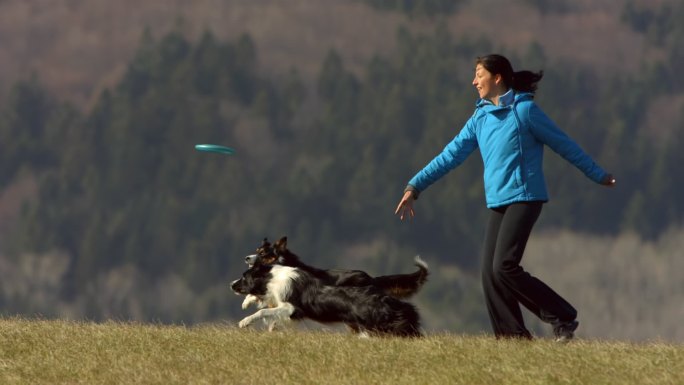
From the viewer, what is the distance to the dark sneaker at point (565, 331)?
36.2 feet

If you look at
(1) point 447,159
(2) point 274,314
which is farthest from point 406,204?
(2) point 274,314

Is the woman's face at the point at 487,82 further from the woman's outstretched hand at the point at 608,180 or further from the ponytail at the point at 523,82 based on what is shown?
the woman's outstretched hand at the point at 608,180

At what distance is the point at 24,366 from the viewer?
36.2 feet

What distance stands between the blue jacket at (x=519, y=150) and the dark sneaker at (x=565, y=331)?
147cm

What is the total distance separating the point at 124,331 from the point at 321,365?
3.36m

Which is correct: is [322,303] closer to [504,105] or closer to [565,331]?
[565,331]

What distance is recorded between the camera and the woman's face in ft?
34.8

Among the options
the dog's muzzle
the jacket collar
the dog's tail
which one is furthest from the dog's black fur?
the jacket collar

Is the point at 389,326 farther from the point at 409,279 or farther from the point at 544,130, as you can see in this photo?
the point at 544,130

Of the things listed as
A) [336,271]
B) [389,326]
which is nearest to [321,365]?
[389,326]

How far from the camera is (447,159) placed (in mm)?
11195

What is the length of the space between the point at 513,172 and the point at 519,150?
225 mm

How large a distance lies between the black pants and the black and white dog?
151cm

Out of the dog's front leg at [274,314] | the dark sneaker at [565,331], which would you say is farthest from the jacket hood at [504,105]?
the dog's front leg at [274,314]
